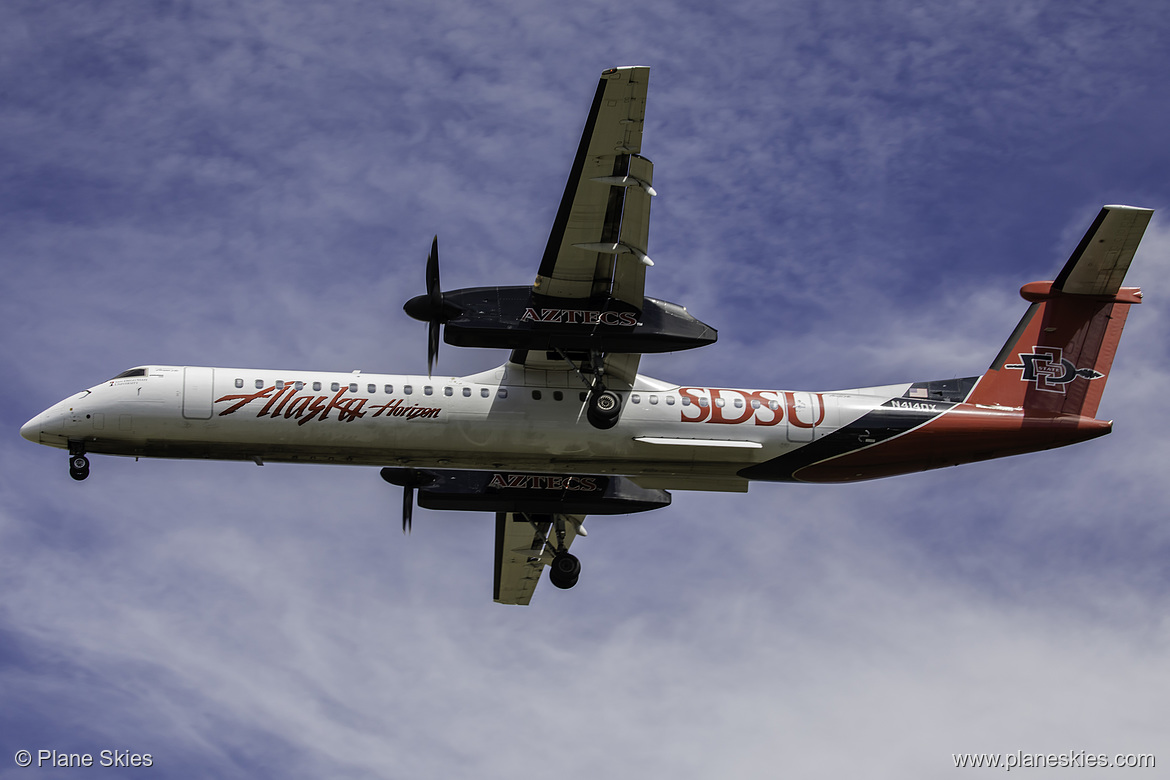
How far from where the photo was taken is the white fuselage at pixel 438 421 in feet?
70.5

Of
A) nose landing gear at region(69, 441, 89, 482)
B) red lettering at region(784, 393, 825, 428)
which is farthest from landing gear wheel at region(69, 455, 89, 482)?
red lettering at region(784, 393, 825, 428)

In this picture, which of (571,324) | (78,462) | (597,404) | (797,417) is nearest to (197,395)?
(78,462)

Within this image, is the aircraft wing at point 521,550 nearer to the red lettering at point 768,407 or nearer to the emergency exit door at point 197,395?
the red lettering at point 768,407

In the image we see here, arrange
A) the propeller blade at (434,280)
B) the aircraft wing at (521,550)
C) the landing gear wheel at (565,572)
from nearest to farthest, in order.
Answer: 1. the propeller blade at (434,280)
2. the landing gear wheel at (565,572)
3. the aircraft wing at (521,550)

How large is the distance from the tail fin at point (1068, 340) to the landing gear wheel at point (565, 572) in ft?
27.4

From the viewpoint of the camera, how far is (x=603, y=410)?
869 inches

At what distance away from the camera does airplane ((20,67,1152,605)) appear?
21.4 m

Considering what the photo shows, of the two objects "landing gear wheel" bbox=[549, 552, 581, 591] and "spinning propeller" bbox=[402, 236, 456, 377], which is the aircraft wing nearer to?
"landing gear wheel" bbox=[549, 552, 581, 591]

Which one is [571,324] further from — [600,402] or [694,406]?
[694,406]

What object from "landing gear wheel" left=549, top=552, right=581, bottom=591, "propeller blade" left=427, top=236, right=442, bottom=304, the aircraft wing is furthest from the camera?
the aircraft wing

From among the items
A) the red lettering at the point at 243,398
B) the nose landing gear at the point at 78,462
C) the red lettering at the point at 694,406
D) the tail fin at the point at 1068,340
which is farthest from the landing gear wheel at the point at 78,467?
the tail fin at the point at 1068,340

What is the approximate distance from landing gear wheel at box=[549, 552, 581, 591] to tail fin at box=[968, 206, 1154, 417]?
8347mm

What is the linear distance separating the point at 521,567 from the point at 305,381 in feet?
26.5

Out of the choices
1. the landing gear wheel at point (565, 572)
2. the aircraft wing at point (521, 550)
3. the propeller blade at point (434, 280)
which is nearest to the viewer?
the propeller blade at point (434, 280)
